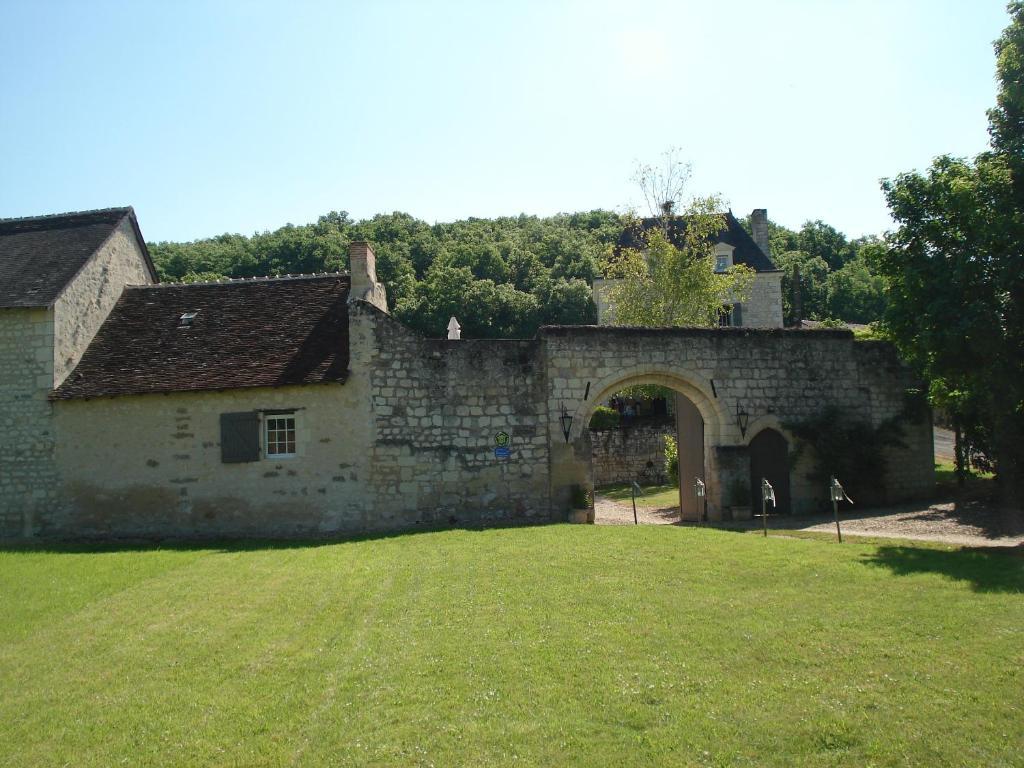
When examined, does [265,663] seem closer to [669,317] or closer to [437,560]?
[437,560]

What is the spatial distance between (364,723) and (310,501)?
33.4 feet

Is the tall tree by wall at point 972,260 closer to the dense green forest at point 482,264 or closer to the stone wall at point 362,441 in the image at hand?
the stone wall at point 362,441

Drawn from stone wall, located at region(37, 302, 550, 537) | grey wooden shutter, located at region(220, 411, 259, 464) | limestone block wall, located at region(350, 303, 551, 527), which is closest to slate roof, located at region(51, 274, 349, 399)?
stone wall, located at region(37, 302, 550, 537)

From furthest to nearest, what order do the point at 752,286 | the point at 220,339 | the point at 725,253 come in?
the point at 725,253
the point at 752,286
the point at 220,339

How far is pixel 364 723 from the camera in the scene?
16.9ft

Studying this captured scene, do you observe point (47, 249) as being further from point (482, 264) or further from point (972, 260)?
point (482, 264)

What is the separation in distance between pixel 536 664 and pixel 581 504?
Answer: 28.8ft

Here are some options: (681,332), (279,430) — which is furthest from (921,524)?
(279,430)

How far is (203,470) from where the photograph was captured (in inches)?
589

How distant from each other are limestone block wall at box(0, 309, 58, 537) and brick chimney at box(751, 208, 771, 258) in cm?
3448

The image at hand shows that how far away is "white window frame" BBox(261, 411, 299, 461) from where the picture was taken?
1491 centimetres

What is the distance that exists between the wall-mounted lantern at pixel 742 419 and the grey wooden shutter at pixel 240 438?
1019 centimetres

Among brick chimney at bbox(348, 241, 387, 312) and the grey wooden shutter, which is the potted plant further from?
the grey wooden shutter

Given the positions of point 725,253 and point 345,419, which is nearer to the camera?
point 345,419
